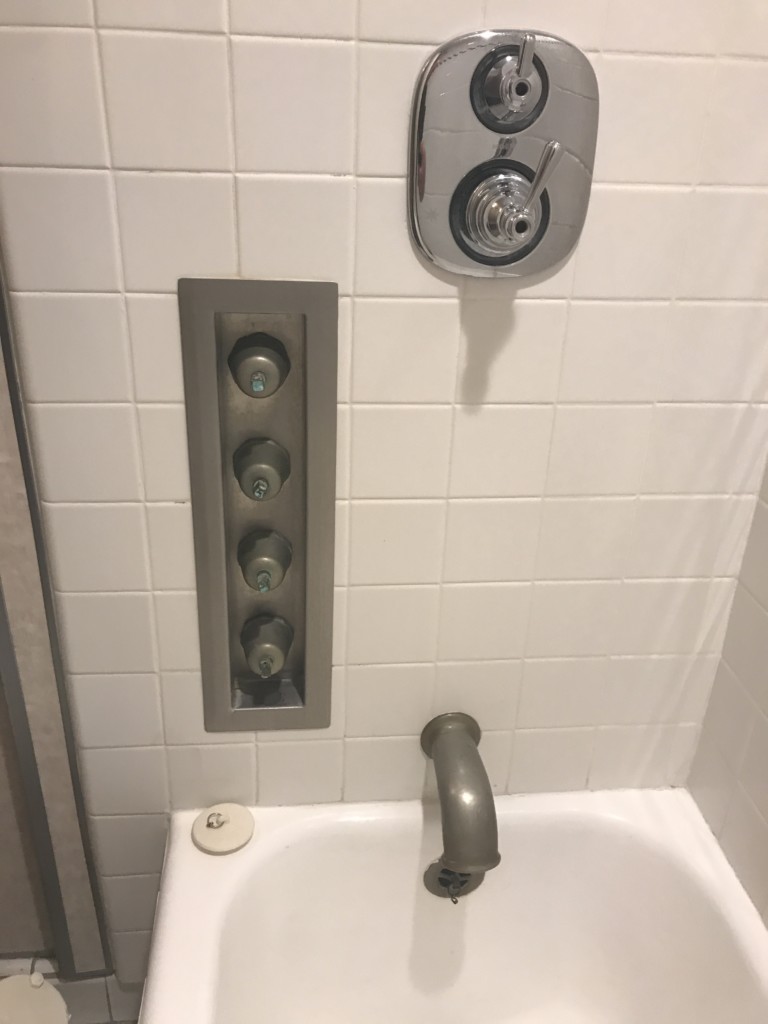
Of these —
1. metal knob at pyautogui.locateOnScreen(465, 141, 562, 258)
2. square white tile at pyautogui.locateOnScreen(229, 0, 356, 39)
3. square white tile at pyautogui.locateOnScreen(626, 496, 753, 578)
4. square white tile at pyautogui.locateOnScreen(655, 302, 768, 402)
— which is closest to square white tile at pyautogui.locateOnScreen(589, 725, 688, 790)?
square white tile at pyautogui.locateOnScreen(626, 496, 753, 578)

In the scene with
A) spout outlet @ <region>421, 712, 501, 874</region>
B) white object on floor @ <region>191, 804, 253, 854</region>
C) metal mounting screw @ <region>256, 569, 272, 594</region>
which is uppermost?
metal mounting screw @ <region>256, 569, 272, 594</region>

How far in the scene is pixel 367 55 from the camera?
75 centimetres

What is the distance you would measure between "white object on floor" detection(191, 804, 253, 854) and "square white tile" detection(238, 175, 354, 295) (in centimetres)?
69

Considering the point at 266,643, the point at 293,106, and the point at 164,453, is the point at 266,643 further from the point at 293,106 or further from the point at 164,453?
the point at 293,106

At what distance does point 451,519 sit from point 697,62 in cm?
52

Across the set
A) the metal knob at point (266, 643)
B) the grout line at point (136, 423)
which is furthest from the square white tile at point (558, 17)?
the metal knob at point (266, 643)

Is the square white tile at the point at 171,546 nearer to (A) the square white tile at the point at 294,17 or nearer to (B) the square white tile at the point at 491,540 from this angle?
(B) the square white tile at the point at 491,540

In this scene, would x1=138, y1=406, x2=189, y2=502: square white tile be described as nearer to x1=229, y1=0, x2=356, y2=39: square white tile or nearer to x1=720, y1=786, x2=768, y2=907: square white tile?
x1=229, y1=0, x2=356, y2=39: square white tile

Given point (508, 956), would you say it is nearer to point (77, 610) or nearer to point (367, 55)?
point (77, 610)

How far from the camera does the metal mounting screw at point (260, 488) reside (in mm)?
886

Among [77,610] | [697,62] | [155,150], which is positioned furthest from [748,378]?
[77,610]

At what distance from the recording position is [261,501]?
93 centimetres

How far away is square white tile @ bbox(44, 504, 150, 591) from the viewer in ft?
2.95

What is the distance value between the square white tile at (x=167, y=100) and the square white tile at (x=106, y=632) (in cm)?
48
